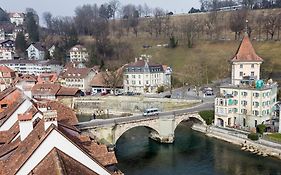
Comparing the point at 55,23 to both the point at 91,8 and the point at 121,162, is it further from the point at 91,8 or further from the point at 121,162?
the point at 121,162

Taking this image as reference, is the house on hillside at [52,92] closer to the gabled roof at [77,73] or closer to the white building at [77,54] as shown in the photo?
the gabled roof at [77,73]

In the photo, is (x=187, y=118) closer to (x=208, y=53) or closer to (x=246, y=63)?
(x=246, y=63)

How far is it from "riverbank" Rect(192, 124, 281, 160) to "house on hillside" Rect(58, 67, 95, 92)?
37.8 metres

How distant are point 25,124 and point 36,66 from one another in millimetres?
92566

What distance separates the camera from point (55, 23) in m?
167

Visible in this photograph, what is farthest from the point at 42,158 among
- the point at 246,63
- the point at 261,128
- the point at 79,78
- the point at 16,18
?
the point at 16,18

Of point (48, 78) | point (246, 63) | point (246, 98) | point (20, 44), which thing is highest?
point (20, 44)

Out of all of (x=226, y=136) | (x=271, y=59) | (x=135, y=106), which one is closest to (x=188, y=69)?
(x=271, y=59)

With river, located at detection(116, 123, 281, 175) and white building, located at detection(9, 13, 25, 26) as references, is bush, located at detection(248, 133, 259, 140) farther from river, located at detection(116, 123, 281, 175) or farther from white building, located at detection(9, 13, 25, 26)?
white building, located at detection(9, 13, 25, 26)

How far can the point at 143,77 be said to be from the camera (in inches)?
3145

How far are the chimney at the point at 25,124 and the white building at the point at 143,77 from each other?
202 ft

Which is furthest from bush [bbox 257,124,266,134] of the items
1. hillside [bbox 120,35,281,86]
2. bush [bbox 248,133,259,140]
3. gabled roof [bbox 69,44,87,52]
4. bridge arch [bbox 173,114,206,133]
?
gabled roof [bbox 69,44,87,52]

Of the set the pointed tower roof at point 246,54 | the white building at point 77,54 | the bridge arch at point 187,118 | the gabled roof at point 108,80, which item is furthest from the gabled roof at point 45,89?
the pointed tower roof at point 246,54

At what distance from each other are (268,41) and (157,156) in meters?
61.9
